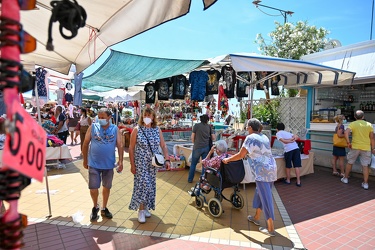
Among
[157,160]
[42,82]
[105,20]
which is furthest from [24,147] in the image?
[42,82]

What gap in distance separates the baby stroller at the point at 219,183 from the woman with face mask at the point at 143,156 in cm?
105

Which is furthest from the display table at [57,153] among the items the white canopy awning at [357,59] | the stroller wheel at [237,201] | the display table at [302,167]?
the white canopy awning at [357,59]

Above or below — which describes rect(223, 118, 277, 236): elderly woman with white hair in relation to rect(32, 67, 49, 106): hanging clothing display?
below

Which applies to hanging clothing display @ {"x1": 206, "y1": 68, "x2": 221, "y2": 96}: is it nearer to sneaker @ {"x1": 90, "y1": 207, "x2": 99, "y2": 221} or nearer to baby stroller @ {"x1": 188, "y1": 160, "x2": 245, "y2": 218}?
baby stroller @ {"x1": 188, "y1": 160, "x2": 245, "y2": 218}

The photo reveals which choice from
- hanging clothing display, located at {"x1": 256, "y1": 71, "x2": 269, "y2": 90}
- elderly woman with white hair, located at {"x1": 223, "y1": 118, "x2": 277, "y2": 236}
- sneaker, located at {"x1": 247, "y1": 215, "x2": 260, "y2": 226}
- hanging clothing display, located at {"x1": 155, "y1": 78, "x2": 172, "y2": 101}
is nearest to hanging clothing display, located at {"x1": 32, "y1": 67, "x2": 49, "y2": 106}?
hanging clothing display, located at {"x1": 155, "y1": 78, "x2": 172, "y2": 101}

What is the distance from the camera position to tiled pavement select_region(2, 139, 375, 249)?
3539mm

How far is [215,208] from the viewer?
14.4 ft

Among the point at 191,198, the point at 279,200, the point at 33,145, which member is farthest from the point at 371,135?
the point at 33,145

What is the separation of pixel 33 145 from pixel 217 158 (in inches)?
149

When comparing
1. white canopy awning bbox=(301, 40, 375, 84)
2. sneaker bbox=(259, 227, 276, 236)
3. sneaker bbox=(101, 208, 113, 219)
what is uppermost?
white canopy awning bbox=(301, 40, 375, 84)

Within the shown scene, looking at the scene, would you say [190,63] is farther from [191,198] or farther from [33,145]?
[33,145]

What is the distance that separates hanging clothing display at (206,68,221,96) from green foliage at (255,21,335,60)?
10.0 m

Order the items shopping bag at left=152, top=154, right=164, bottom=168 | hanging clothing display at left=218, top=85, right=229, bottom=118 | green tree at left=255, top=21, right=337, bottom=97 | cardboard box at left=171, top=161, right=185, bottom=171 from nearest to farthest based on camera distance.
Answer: shopping bag at left=152, top=154, right=164, bottom=168 → cardboard box at left=171, top=161, right=185, bottom=171 → hanging clothing display at left=218, top=85, right=229, bottom=118 → green tree at left=255, top=21, right=337, bottom=97

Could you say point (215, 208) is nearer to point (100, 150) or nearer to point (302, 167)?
point (100, 150)
